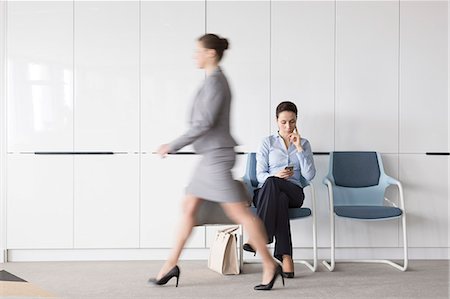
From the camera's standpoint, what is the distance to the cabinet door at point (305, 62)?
527cm

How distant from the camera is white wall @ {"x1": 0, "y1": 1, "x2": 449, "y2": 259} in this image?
520 cm

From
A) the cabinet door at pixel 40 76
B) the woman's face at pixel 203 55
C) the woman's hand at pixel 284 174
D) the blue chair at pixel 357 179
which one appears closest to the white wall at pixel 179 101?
the cabinet door at pixel 40 76

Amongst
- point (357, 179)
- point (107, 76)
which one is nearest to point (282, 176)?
point (357, 179)

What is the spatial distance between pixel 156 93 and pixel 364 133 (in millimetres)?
1663

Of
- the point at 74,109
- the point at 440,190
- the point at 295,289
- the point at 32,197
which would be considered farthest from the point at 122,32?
the point at 440,190

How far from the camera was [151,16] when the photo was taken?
17.2 ft

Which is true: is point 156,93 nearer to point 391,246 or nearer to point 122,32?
point 122,32

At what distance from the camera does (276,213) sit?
4523mm

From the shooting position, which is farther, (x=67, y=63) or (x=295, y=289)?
(x=67, y=63)

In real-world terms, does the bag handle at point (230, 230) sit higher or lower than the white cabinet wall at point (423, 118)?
lower

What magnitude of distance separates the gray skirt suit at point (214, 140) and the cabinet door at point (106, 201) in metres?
1.63

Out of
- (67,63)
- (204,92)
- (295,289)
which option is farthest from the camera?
(67,63)

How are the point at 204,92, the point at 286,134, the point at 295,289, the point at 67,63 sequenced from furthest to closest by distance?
the point at 67,63 → the point at 286,134 → the point at 295,289 → the point at 204,92

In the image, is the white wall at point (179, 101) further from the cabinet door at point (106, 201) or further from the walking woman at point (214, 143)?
the walking woman at point (214, 143)
